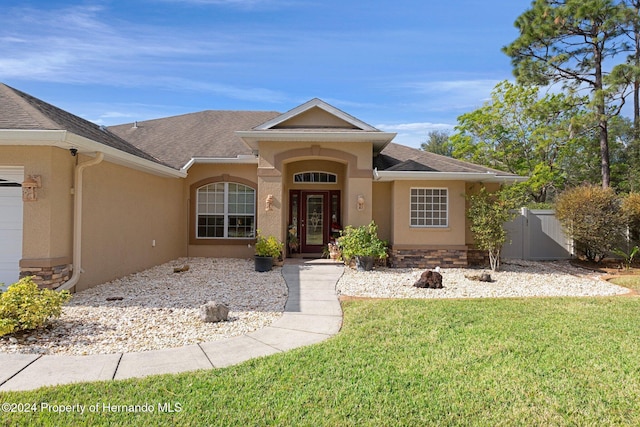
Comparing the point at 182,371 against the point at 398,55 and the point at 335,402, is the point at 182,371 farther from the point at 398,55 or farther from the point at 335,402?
the point at 398,55

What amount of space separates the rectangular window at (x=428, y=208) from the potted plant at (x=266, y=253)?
4.44 m

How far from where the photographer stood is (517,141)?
28609 millimetres

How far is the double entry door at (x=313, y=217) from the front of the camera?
14383mm

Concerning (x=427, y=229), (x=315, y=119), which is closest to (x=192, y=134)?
(x=315, y=119)

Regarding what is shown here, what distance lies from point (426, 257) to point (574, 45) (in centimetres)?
1472

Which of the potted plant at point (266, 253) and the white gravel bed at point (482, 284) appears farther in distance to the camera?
the potted plant at point (266, 253)

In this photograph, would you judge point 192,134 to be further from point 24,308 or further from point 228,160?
point 24,308

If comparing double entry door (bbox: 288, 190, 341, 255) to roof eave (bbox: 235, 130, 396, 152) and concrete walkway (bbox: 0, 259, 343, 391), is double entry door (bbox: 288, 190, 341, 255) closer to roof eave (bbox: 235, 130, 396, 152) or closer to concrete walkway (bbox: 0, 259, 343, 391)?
roof eave (bbox: 235, 130, 396, 152)

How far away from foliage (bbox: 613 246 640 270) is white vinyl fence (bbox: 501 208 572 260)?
190cm

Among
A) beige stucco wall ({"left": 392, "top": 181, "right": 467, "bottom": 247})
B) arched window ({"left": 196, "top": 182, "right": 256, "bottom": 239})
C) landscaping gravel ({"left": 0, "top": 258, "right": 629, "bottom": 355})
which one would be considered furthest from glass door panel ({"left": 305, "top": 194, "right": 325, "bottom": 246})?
beige stucco wall ({"left": 392, "top": 181, "right": 467, "bottom": 247})

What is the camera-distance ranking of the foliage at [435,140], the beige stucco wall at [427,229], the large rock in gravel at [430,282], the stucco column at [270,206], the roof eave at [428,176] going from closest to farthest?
the large rock in gravel at [430,282]
the roof eave at [428,176]
the stucco column at [270,206]
the beige stucco wall at [427,229]
the foliage at [435,140]

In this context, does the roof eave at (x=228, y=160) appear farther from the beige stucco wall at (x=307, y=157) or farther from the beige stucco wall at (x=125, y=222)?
the beige stucco wall at (x=307, y=157)

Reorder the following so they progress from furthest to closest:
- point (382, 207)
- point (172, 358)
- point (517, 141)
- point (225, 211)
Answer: point (517, 141)
point (225, 211)
point (382, 207)
point (172, 358)

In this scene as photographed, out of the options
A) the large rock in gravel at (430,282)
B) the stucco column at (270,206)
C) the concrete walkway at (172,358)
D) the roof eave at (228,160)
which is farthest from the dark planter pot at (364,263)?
the roof eave at (228,160)
